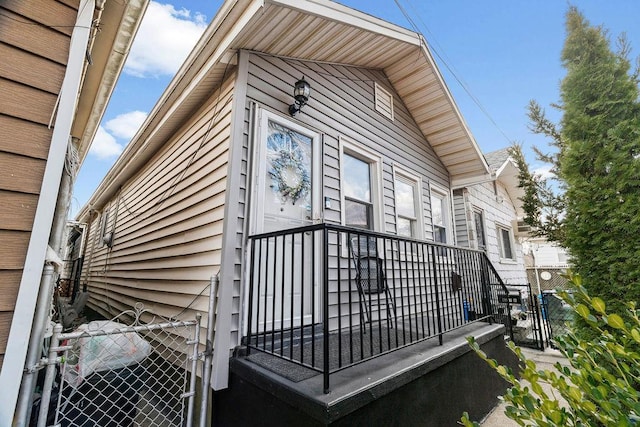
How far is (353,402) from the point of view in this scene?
4.99 feet

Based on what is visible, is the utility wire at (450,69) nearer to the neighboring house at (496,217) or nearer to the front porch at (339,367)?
the neighboring house at (496,217)

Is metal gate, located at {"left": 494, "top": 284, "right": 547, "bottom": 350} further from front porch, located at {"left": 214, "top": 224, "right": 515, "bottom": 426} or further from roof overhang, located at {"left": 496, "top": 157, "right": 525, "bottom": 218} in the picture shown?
roof overhang, located at {"left": 496, "top": 157, "right": 525, "bottom": 218}

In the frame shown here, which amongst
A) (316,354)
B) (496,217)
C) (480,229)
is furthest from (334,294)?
(496,217)

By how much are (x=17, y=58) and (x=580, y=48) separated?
5571mm

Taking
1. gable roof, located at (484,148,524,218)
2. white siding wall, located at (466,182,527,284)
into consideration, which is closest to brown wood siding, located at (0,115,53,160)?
white siding wall, located at (466,182,527,284)

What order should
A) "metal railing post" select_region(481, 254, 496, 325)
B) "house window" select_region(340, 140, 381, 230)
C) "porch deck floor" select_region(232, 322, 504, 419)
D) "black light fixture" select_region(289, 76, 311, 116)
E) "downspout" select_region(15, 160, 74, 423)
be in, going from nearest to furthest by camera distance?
"downspout" select_region(15, 160, 74, 423)
"porch deck floor" select_region(232, 322, 504, 419)
"black light fixture" select_region(289, 76, 311, 116)
"metal railing post" select_region(481, 254, 496, 325)
"house window" select_region(340, 140, 381, 230)

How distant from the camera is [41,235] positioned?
131 cm

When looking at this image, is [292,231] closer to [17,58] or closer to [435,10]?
[17,58]

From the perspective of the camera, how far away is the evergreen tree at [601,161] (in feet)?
9.75

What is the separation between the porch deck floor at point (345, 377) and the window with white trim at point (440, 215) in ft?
10.7

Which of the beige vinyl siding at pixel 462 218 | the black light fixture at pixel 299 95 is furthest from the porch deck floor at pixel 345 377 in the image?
the beige vinyl siding at pixel 462 218

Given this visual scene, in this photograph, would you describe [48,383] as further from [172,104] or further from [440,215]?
[440,215]

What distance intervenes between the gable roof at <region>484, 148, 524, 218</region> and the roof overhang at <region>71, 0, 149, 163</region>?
775 cm

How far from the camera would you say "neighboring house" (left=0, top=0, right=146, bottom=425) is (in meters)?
1.23
